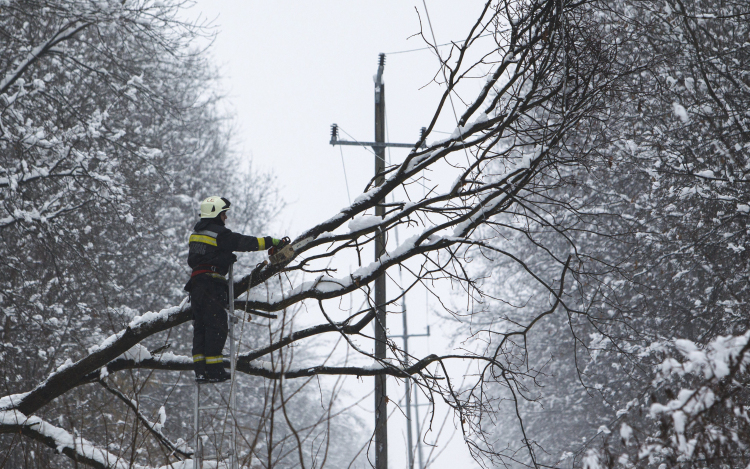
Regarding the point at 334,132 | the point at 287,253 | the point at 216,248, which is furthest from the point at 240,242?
the point at 334,132

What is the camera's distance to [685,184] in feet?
27.8

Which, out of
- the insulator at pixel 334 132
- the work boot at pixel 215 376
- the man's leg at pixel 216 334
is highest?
the insulator at pixel 334 132

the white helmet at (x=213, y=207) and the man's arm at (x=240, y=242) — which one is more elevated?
the white helmet at (x=213, y=207)

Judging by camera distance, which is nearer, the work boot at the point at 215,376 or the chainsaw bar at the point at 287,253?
the chainsaw bar at the point at 287,253

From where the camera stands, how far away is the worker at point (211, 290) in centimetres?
451

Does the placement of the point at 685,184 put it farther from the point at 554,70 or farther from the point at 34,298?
A: the point at 34,298

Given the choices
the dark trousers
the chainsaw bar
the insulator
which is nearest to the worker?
the dark trousers

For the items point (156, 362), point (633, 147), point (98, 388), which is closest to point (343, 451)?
point (98, 388)

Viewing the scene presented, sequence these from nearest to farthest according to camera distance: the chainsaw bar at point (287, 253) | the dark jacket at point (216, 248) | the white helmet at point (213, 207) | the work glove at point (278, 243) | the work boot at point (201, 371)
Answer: the chainsaw bar at point (287, 253) → the work glove at point (278, 243) → the work boot at point (201, 371) → the dark jacket at point (216, 248) → the white helmet at point (213, 207)

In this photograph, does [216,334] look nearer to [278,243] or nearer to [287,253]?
[278,243]

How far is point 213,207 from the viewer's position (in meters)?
5.01

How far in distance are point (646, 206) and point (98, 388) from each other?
973 cm

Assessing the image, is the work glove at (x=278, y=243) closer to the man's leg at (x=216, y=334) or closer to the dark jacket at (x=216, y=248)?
the dark jacket at (x=216, y=248)

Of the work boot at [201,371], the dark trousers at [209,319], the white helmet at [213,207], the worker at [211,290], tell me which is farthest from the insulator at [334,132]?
the work boot at [201,371]
